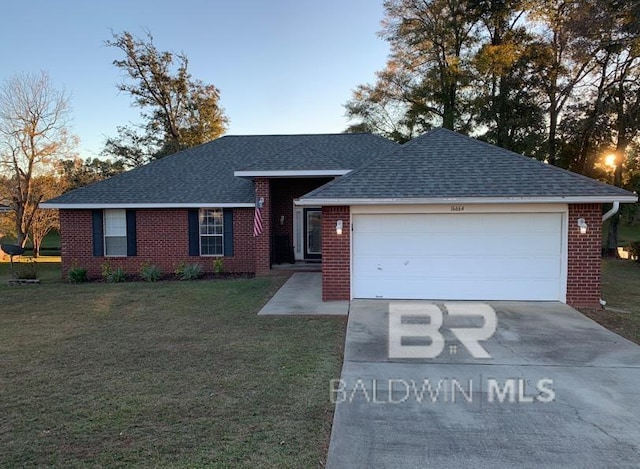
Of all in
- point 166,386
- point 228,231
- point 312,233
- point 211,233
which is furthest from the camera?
point 312,233

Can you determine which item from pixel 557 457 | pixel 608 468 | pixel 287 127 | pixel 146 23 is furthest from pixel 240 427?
pixel 146 23

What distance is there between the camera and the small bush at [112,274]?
1301 cm

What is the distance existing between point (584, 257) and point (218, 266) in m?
10.3

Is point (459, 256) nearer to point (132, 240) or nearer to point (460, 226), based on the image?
point (460, 226)

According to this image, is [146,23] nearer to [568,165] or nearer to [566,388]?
[568,165]

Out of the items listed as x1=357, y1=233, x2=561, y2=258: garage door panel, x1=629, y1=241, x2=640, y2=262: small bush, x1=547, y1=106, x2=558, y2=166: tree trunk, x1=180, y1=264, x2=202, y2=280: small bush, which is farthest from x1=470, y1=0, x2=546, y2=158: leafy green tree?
x1=180, y1=264, x2=202, y2=280: small bush

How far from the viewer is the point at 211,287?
11250 millimetres

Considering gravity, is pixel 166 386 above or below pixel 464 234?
below

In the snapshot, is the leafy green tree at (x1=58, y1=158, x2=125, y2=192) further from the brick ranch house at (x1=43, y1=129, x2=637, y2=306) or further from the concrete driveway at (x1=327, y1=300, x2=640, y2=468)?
the concrete driveway at (x1=327, y1=300, x2=640, y2=468)

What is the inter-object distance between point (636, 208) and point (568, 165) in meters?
3.59

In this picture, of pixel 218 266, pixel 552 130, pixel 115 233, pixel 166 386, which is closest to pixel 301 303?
pixel 166 386

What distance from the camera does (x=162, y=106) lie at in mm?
29594

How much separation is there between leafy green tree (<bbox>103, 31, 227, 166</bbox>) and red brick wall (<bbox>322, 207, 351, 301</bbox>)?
2342 centimetres

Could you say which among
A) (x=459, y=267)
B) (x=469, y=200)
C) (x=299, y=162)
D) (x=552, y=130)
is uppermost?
(x=552, y=130)
